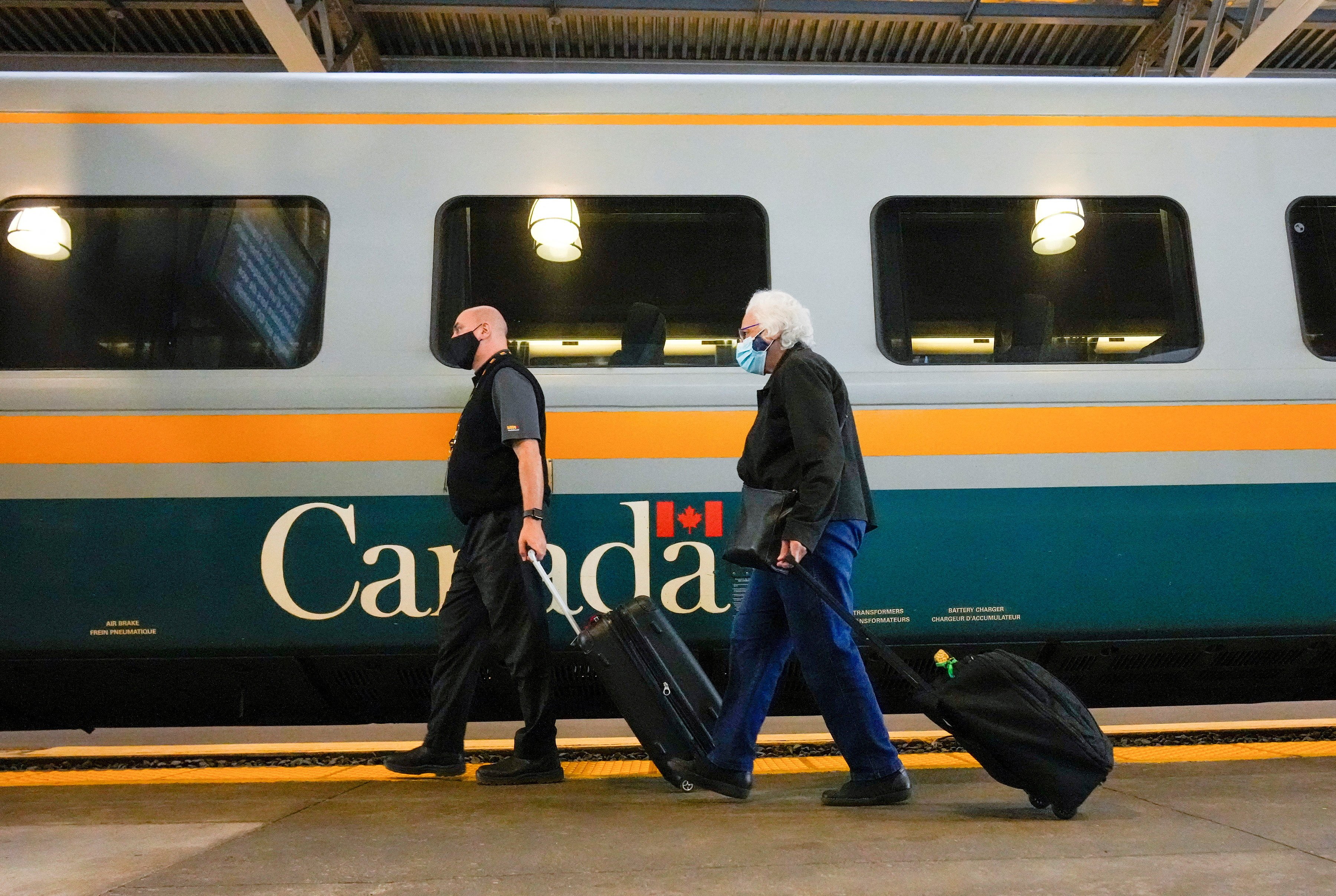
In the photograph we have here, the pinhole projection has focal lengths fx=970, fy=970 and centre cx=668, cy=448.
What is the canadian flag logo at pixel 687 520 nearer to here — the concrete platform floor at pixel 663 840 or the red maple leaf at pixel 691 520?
the red maple leaf at pixel 691 520

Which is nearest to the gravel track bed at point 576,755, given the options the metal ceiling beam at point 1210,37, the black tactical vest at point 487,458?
the black tactical vest at point 487,458

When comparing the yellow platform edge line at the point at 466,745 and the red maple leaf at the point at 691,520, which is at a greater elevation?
the red maple leaf at the point at 691,520

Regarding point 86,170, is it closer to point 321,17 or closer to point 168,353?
point 168,353

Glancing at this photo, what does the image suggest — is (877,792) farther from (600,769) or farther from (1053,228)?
(1053,228)

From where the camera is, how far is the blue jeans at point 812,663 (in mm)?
2936

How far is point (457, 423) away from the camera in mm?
3721

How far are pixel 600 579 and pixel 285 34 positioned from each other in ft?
16.8

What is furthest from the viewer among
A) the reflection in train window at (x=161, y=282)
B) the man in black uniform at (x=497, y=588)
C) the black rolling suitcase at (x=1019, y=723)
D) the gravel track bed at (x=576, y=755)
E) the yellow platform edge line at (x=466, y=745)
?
the yellow platform edge line at (x=466, y=745)

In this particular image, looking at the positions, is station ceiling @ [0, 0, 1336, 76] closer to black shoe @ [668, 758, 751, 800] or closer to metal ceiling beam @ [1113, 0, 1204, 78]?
metal ceiling beam @ [1113, 0, 1204, 78]

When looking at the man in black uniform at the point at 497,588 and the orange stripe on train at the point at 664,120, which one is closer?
the man in black uniform at the point at 497,588

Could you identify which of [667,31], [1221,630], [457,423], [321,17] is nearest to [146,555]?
[457,423]

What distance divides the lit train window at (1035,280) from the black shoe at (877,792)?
5.51 ft

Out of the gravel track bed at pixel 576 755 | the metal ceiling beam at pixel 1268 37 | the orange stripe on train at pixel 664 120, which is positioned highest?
the metal ceiling beam at pixel 1268 37

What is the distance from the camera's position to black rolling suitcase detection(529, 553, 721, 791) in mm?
3125
